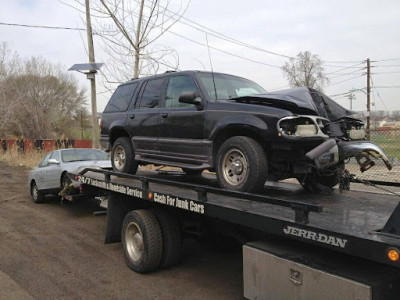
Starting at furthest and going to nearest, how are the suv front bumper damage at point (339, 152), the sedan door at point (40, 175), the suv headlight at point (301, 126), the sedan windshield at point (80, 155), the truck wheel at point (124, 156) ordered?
1. the sedan door at point (40, 175)
2. the sedan windshield at point (80, 155)
3. the truck wheel at point (124, 156)
4. the suv headlight at point (301, 126)
5. the suv front bumper damage at point (339, 152)

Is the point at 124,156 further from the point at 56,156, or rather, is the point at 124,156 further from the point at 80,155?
the point at 56,156

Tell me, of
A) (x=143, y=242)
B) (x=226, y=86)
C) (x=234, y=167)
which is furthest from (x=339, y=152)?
(x=143, y=242)

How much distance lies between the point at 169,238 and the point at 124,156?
194 cm

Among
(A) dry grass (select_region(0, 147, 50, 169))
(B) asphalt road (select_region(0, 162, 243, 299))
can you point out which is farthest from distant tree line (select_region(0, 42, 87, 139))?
(B) asphalt road (select_region(0, 162, 243, 299))

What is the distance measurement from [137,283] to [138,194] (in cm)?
115

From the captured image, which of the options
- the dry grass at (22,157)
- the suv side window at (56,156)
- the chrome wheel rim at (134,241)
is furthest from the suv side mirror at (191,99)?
the dry grass at (22,157)

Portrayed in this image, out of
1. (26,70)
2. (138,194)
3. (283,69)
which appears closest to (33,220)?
Result: (138,194)

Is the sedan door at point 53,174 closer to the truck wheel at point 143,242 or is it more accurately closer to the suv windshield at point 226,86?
the truck wheel at point 143,242

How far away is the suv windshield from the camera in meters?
5.48

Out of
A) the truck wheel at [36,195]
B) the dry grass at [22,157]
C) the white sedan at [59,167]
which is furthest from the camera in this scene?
the dry grass at [22,157]

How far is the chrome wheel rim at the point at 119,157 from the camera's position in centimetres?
682

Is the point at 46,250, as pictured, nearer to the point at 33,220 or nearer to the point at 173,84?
the point at 33,220

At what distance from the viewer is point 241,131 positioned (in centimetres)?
484

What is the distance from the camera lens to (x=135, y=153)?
6.60 meters
